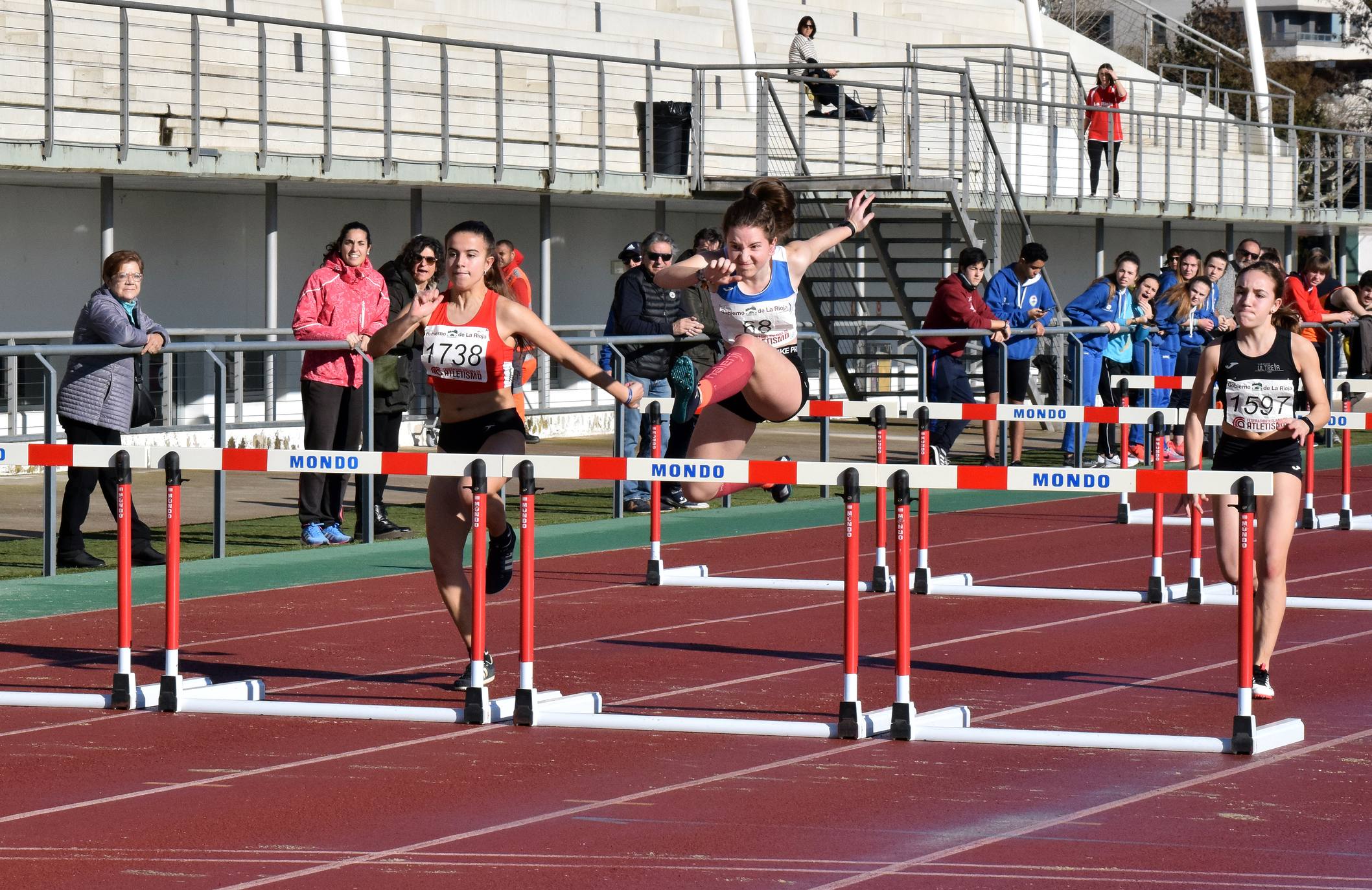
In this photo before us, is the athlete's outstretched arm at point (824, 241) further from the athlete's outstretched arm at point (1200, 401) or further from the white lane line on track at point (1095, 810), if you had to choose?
the white lane line on track at point (1095, 810)

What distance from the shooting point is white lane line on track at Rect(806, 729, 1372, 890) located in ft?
19.7

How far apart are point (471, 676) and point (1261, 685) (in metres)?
3.23

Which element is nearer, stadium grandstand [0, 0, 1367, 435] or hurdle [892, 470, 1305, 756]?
hurdle [892, 470, 1305, 756]

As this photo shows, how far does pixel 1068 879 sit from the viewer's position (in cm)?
592

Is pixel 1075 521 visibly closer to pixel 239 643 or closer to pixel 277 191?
pixel 239 643

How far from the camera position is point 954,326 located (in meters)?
18.7

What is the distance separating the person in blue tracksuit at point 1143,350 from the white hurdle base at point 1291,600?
7007mm

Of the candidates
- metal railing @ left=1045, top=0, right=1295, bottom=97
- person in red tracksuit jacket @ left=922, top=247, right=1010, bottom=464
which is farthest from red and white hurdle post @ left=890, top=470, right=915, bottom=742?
metal railing @ left=1045, top=0, right=1295, bottom=97

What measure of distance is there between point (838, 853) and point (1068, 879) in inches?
26.7

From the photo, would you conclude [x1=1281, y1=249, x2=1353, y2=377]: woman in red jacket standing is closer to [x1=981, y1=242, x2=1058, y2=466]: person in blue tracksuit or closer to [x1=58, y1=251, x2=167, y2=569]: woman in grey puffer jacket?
[x1=981, y1=242, x2=1058, y2=466]: person in blue tracksuit

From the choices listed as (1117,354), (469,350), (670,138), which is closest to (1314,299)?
(1117,354)

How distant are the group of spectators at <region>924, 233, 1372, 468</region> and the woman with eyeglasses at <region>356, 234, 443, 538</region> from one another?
4581 mm

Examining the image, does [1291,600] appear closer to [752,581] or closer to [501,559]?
[752,581]

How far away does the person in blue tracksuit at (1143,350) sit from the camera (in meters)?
19.6
